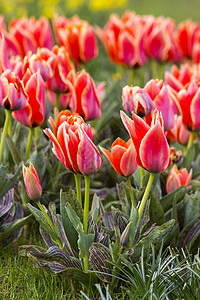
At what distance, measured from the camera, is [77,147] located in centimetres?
132

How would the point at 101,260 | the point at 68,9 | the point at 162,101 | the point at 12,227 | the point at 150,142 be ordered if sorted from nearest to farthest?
the point at 150,142 → the point at 101,260 → the point at 162,101 → the point at 12,227 → the point at 68,9

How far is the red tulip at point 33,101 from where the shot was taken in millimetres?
1719

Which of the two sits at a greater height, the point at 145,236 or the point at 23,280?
the point at 145,236

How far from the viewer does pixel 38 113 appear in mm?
1739

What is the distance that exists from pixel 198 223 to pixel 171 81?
25.6 inches

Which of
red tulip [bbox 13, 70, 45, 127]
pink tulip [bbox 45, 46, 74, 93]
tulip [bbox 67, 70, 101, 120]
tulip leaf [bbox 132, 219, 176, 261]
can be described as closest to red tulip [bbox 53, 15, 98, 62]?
pink tulip [bbox 45, 46, 74, 93]

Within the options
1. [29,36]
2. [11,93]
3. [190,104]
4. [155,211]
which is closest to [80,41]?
[29,36]

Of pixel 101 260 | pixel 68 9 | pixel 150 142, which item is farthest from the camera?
pixel 68 9

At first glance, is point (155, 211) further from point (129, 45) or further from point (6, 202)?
point (129, 45)

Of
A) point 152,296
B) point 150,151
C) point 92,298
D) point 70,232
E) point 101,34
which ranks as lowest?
point 92,298

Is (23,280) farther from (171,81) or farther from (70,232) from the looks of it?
(171,81)

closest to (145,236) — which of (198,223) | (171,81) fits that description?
(198,223)

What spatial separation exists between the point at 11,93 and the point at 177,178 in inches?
28.7

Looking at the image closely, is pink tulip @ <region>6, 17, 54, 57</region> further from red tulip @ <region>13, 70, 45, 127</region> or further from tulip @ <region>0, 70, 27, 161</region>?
tulip @ <region>0, 70, 27, 161</region>
